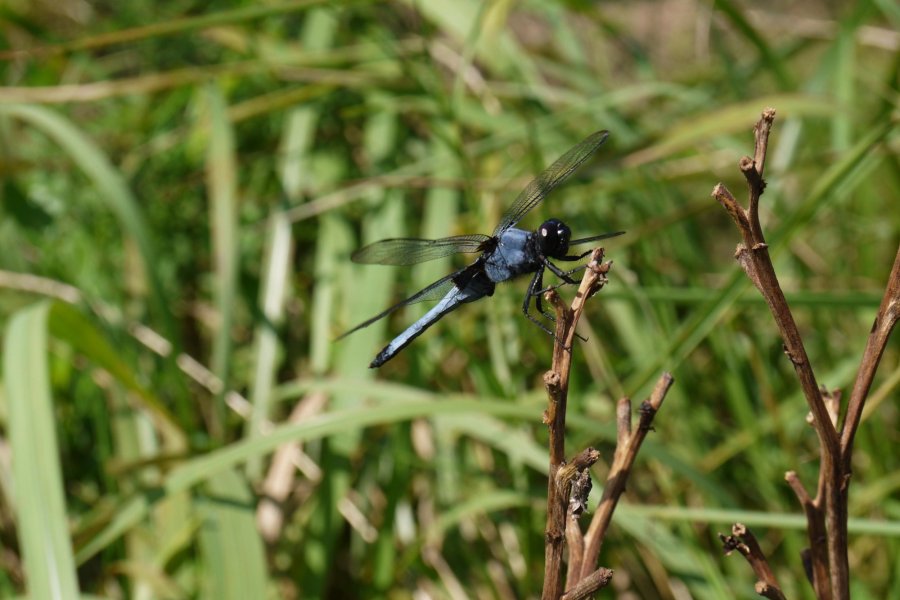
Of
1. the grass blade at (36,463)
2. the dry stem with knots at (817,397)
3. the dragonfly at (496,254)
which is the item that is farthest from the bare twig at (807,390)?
the grass blade at (36,463)

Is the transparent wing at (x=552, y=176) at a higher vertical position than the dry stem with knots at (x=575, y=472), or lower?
higher

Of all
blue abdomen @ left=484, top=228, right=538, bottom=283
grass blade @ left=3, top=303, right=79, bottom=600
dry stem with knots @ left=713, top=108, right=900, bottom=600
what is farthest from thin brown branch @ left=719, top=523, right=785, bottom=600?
grass blade @ left=3, top=303, right=79, bottom=600

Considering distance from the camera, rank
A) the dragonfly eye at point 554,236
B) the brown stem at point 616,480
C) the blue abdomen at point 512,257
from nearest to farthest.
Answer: the brown stem at point 616,480 → the dragonfly eye at point 554,236 → the blue abdomen at point 512,257

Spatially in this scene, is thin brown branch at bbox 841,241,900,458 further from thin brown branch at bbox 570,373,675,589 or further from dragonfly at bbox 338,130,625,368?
dragonfly at bbox 338,130,625,368

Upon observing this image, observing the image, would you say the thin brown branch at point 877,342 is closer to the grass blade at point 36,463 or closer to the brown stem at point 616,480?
the brown stem at point 616,480

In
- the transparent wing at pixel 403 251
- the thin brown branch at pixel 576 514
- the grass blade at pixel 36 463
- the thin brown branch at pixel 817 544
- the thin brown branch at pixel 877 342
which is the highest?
the transparent wing at pixel 403 251

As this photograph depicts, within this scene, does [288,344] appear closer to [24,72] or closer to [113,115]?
[113,115]

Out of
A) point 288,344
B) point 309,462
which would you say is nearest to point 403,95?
point 288,344
